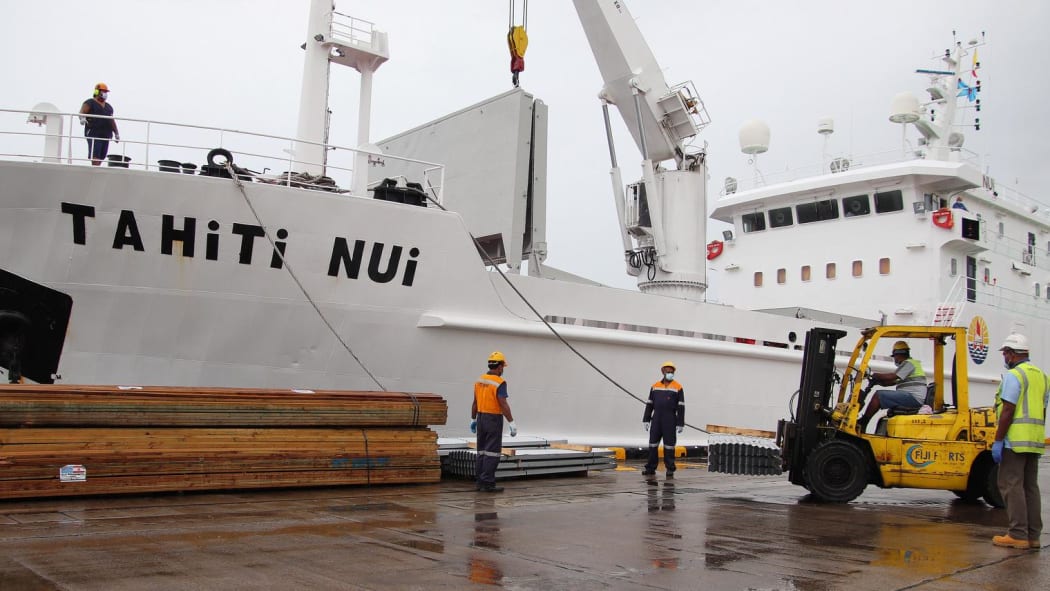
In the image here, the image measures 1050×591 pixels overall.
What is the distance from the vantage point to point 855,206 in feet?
48.5

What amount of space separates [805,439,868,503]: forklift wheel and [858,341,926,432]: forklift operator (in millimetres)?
241

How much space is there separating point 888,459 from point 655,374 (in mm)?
4299

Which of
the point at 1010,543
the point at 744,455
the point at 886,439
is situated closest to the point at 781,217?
the point at 744,455

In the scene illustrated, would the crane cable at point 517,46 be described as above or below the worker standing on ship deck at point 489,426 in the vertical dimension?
above

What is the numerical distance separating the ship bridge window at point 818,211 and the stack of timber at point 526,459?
882cm

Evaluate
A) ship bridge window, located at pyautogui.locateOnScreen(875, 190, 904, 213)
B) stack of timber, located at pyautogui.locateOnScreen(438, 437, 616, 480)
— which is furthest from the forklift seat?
ship bridge window, located at pyautogui.locateOnScreen(875, 190, 904, 213)

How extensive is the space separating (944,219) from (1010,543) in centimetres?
1031

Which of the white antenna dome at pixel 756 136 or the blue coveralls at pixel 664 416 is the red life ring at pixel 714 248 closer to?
the white antenna dome at pixel 756 136

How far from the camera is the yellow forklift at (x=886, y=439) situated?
618cm

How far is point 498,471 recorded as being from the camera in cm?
714

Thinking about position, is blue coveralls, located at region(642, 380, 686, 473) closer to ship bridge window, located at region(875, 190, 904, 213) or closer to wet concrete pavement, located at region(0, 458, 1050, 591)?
wet concrete pavement, located at region(0, 458, 1050, 591)

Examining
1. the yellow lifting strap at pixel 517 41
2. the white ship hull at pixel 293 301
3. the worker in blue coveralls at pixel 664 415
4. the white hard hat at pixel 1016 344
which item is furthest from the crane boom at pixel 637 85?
the white hard hat at pixel 1016 344

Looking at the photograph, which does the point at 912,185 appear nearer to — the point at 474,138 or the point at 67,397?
the point at 474,138

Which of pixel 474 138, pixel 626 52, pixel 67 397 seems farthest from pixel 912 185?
pixel 67 397
